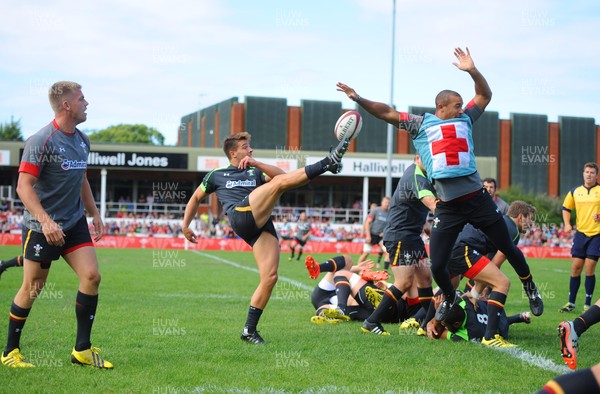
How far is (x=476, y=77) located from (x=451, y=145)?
2.55ft

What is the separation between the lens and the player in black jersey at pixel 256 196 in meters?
6.19

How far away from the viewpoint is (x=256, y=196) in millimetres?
6582

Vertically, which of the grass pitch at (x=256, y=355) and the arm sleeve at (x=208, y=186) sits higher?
the arm sleeve at (x=208, y=186)

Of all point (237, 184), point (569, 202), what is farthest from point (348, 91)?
point (569, 202)

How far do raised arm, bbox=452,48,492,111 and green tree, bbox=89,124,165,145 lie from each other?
81.9 m

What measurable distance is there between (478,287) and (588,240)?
324cm

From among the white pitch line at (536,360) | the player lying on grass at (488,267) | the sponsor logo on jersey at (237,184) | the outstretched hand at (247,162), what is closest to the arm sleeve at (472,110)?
the player lying on grass at (488,267)

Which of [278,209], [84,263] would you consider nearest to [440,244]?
[84,263]

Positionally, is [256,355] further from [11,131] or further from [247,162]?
[11,131]

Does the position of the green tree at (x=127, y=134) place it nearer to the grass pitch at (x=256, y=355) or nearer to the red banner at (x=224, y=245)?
the red banner at (x=224, y=245)

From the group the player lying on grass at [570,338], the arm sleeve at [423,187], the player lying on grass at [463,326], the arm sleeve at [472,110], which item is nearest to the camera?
the player lying on grass at [570,338]

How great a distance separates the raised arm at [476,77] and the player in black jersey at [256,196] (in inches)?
51.8

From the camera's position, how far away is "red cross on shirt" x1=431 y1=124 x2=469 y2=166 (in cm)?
618

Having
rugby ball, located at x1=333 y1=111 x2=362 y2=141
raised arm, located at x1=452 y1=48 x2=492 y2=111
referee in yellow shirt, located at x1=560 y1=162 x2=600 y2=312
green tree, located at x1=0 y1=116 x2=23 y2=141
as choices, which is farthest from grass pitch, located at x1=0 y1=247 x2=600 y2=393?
green tree, located at x1=0 y1=116 x2=23 y2=141
